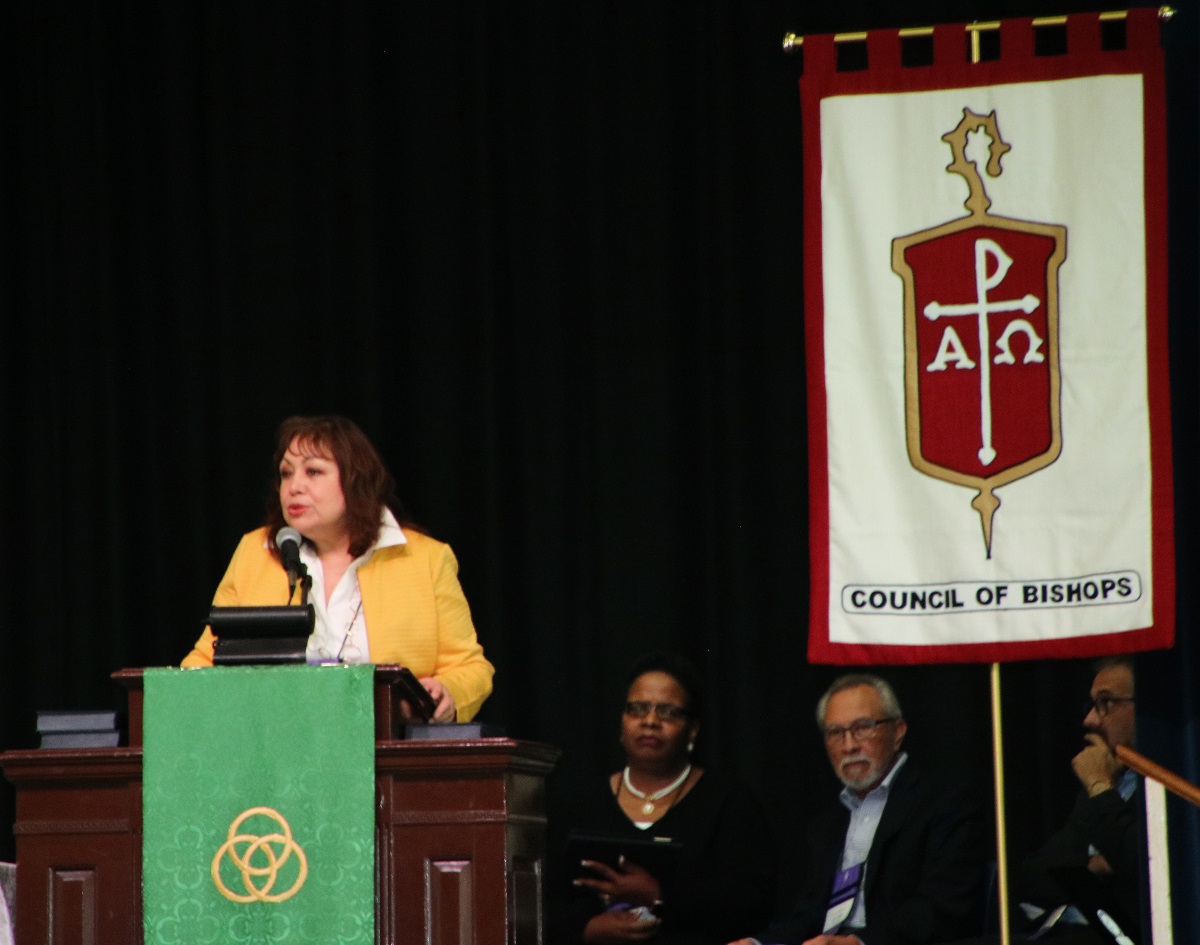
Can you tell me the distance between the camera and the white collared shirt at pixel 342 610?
12.2 ft

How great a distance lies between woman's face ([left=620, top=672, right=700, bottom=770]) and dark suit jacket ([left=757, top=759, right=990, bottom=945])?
1.50 ft

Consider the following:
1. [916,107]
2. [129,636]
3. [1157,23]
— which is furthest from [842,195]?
[129,636]

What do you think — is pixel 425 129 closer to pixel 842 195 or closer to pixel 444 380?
pixel 444 380

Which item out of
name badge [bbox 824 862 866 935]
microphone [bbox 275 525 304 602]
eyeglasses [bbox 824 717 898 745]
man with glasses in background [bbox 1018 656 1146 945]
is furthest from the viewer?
eyeglasses [bbox 824 717 898 745]

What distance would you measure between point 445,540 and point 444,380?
1.54ft

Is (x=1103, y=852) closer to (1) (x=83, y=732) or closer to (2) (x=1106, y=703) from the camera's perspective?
(2) (x=1106, y=703)

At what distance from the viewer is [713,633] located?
506 centimetres

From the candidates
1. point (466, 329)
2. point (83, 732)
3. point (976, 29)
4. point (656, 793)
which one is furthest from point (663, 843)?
point (976, 29)

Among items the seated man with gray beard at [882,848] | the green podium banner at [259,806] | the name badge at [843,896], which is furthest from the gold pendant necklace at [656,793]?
the green podium banner at [259,806]

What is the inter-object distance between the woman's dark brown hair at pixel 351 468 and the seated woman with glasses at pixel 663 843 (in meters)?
0.93

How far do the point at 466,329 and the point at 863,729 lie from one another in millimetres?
1667

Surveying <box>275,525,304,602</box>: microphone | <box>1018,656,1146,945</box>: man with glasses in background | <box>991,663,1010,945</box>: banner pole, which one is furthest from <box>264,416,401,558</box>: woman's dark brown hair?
<box>1018,656,1146,945</box>: man with glasses in background

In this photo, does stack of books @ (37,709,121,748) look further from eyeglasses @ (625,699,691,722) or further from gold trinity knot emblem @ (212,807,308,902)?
eyeglasses @ (625,699,691,722)

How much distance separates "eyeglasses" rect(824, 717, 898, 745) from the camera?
14.8ft
